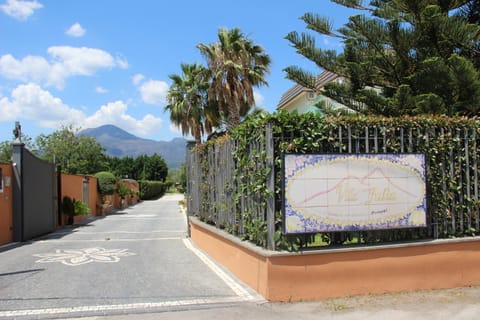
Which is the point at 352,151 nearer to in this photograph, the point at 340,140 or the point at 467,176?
the point at 340,140

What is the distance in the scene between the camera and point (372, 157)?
583 centimetres

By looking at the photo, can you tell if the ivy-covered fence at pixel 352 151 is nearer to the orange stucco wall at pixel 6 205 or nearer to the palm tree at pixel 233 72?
the orange stucco wall at pixel 6 205

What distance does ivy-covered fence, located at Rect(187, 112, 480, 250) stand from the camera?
560 cm

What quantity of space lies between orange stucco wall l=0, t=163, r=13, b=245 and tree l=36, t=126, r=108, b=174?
3376 cm

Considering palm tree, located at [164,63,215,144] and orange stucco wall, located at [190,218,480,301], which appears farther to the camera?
palm tree, located at [164,63,215,144]

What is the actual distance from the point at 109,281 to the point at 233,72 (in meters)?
15.9

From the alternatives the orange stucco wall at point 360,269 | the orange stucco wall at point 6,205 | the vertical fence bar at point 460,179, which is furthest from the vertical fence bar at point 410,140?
the orange stucco wall at point 6,205

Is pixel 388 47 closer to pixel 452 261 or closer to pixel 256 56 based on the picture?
pixel 452 261

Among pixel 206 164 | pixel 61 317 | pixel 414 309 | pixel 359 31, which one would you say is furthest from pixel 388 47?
pixel 61 317

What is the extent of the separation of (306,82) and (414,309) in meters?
7.85

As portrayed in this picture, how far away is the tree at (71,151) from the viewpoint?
1785 inches

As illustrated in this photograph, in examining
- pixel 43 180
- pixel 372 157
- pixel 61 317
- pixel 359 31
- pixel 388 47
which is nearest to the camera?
pixel 61 317

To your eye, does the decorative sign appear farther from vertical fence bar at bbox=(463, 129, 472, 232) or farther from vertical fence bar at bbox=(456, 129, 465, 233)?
vertical fence bar at bbox=(463, 129, 472, 232)

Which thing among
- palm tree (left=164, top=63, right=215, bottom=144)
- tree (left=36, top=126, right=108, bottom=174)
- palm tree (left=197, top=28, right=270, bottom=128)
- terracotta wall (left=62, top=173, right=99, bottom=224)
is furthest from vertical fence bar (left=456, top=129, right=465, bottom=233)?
tree (left=36, top=126, right=108, bottom=174)
